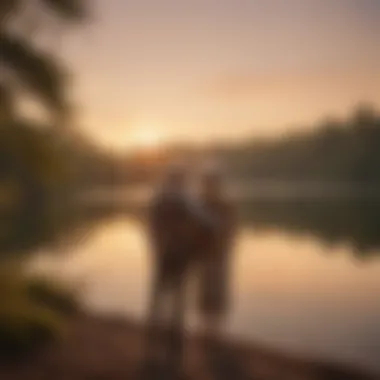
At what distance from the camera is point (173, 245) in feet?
3.27

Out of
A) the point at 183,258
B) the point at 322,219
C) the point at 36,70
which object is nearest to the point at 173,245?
the point at 183,258

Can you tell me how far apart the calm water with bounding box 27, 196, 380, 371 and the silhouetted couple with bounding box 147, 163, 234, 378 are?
2cm

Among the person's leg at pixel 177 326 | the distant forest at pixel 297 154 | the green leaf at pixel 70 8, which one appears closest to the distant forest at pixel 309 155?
the distant forest at pixel 297 154

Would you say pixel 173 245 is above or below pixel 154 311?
above

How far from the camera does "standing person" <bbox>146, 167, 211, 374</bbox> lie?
0.98m

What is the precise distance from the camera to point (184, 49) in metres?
1.01

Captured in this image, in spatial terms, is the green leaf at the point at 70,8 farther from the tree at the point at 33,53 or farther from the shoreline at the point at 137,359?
the shoreline at the point at 137,359

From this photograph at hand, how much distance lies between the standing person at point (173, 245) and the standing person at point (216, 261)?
0.03 metres

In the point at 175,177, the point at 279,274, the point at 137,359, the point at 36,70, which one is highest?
the point at 36,70

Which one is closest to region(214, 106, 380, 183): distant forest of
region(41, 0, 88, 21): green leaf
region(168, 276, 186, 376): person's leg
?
region(168, 276, 186, 376): person's leg

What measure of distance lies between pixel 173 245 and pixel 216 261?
0.08 metres

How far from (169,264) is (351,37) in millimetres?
497

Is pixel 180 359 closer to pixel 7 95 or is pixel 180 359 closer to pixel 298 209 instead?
pixel 298 209

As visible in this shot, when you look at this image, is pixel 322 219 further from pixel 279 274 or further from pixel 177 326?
pixel 177 326
